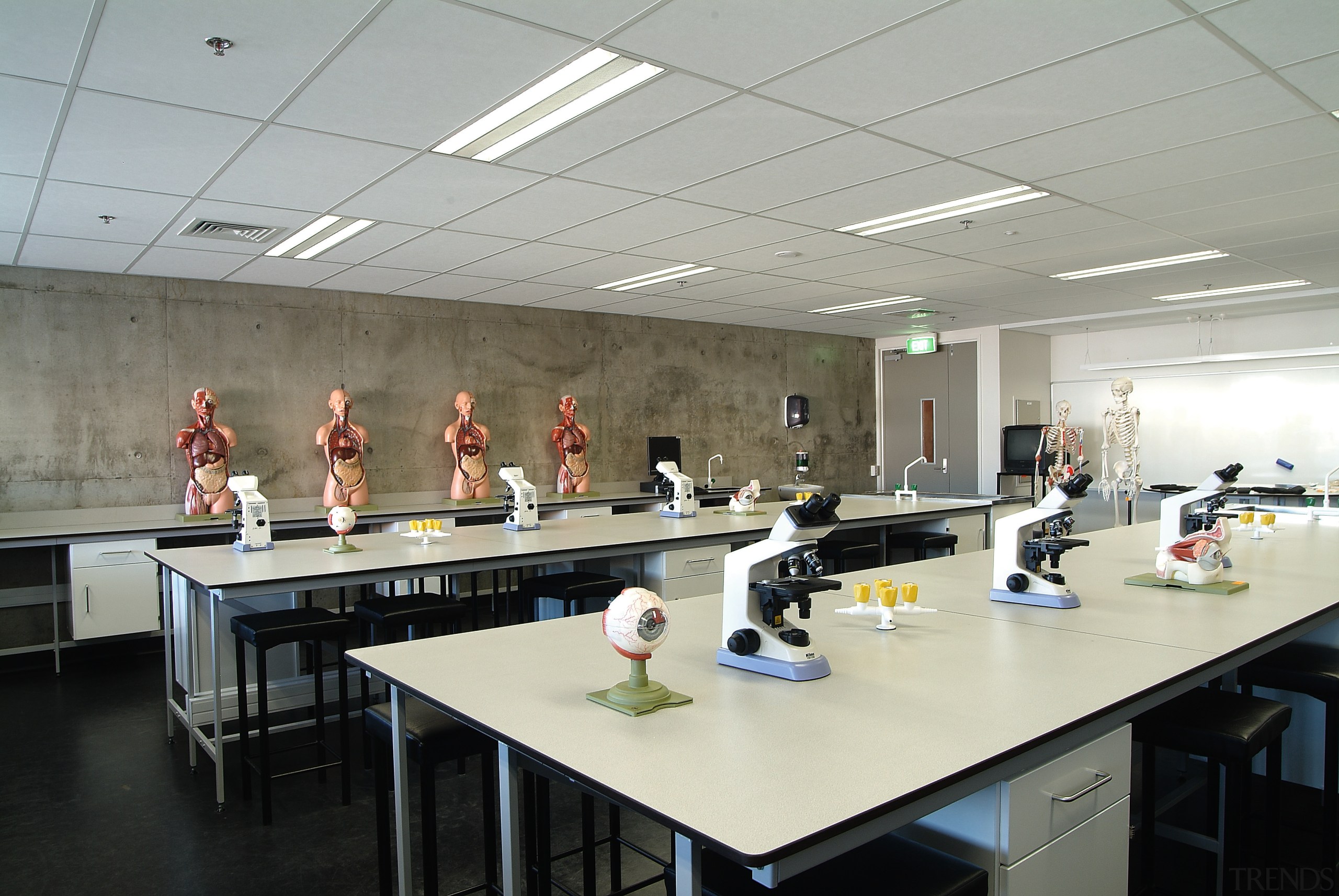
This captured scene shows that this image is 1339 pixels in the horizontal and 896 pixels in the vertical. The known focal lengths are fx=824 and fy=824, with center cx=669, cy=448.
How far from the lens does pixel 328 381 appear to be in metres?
7.08

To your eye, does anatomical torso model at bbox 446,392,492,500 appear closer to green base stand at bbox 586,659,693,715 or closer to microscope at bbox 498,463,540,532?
microscope at bbox 498,463,540,532

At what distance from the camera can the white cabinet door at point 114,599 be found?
546cm

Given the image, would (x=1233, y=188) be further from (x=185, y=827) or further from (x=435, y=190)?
(x=185, y=827)

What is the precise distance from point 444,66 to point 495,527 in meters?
2.97

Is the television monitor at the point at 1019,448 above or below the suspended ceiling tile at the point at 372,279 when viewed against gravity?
below

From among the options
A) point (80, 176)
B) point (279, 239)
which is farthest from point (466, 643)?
point (279, 239)

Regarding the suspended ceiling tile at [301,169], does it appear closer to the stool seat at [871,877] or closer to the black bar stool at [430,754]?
the black bar stool at [430,754]

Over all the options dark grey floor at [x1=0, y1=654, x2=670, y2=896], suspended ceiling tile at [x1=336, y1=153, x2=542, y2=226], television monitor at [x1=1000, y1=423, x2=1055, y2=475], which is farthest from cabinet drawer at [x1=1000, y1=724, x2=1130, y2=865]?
television monitor at [x1=1000, y1=423, x2=1055, y2=475]

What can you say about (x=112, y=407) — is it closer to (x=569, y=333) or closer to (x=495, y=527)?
(x=495, y=527)

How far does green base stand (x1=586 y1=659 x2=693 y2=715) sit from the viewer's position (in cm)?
170

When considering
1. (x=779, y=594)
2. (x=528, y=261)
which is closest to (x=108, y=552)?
(x=528, y=261)

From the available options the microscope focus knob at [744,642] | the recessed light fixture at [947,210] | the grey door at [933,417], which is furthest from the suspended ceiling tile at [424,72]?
the grey door at [933,417]

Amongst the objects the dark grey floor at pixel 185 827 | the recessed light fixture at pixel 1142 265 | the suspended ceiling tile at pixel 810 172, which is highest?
the suspended ceiling tile at pixel 810 172

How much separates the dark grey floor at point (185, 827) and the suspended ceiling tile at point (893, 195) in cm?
325
